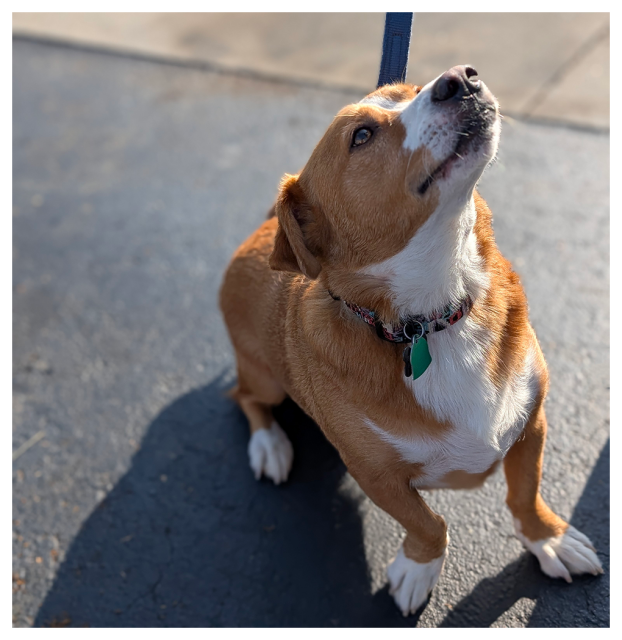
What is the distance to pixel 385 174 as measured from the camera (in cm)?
179

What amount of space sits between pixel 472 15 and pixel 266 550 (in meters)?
5.11

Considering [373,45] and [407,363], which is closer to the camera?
[407,363]

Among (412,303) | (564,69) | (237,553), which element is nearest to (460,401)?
(412,303)

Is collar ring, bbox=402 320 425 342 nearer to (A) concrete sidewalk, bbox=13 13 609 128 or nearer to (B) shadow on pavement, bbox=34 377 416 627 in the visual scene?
(B) shadow on pavement, bbox=34 377 416 627

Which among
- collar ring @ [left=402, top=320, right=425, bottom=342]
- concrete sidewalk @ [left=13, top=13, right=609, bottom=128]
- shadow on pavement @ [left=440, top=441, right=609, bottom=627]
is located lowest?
shadow on pavement @ [left=440, top=441, right=609, bottom=627]

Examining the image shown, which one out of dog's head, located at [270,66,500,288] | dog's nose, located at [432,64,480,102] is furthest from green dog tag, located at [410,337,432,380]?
dog's nose, located at [432,64,480,102]

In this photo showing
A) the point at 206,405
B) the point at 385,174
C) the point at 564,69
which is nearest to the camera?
the point at 385,174

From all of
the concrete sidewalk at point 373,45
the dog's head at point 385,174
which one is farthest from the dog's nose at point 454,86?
the concrete sidewalk at point 373,45

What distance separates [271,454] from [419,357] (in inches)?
48.3

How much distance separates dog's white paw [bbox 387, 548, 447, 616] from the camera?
7.53 feet

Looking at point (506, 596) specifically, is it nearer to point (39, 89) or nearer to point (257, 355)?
point (257, 355)

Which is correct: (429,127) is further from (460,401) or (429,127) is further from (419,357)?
(460,401)

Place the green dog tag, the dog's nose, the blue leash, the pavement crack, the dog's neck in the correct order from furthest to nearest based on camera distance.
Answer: the pavement crack
the blue leash
the green dog tag
the dog's neck
the dog's nose

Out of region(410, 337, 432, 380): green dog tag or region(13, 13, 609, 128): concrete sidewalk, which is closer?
region(410, 337, 432, 380): green dog tag
